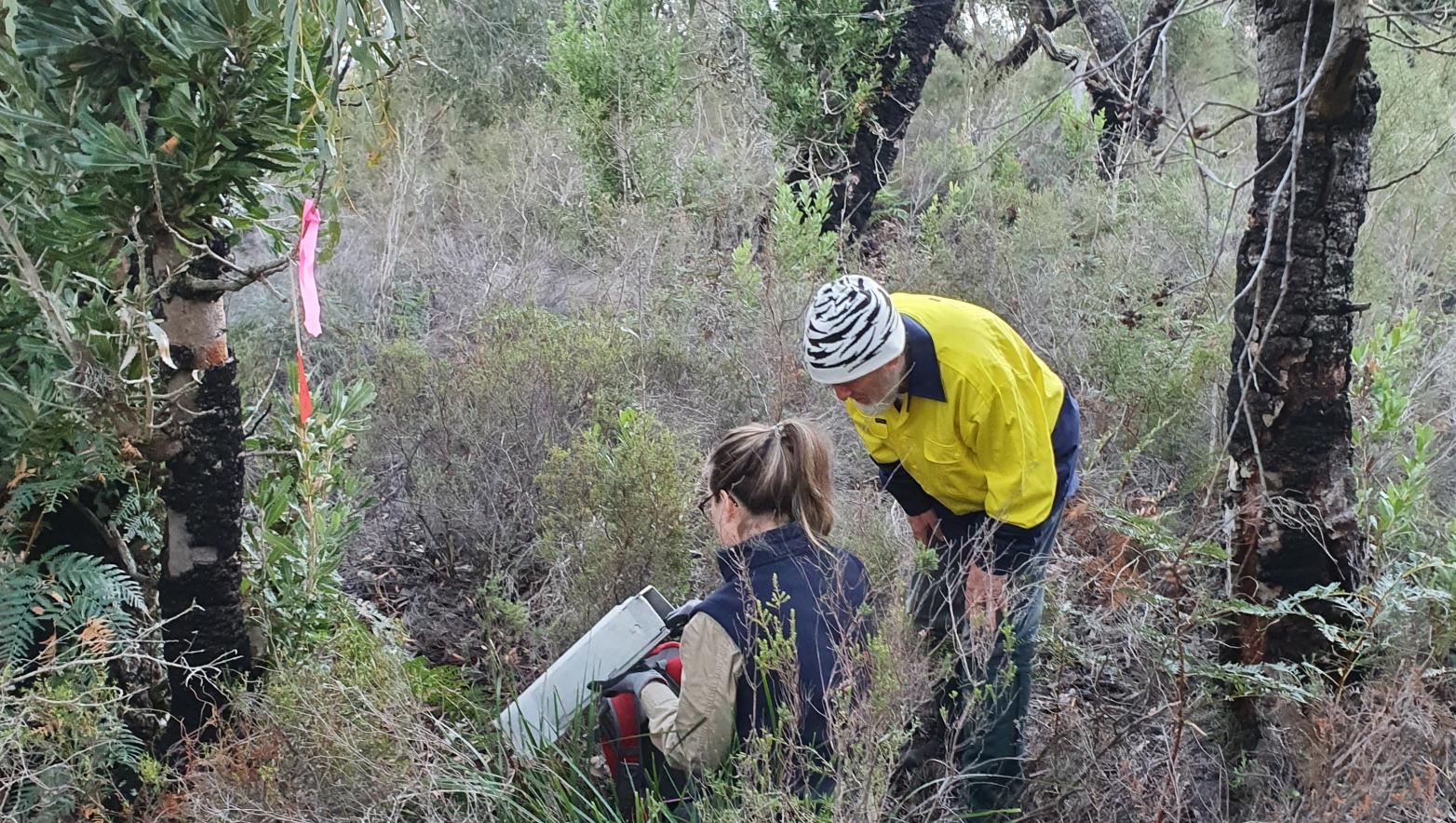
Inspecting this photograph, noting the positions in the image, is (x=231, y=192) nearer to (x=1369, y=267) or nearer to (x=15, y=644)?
(x=15, y=644)

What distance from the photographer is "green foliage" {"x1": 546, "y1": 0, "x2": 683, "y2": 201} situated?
6.45m

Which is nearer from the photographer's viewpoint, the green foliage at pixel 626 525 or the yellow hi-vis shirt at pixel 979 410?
the yellow hi-vis shirt at pixel 979 410

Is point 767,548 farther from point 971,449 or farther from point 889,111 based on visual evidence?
point 889,111

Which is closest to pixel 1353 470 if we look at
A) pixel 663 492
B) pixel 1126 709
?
pixel 1126 709

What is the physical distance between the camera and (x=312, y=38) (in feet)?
7.11

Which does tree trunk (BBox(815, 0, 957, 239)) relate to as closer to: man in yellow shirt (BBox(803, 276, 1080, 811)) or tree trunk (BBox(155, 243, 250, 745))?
man in yellow shirt (BBox(803, 276, 1080, 811))

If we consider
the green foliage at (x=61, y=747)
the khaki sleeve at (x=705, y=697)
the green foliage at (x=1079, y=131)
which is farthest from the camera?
the green foliage at (x=1079, y=131)

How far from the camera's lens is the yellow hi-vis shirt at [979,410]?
8.29 ft

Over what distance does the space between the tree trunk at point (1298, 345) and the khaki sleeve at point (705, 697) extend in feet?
4.45

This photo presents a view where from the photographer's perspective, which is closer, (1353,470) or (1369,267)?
(1353,470)

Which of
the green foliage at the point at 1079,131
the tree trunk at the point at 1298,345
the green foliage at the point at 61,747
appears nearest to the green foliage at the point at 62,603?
the green foliage at the point at 61,747

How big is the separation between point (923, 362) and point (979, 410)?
7.0 inches

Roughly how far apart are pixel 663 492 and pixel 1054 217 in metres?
3.62

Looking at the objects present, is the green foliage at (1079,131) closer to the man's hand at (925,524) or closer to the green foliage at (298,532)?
the man's hand at (925,524)
